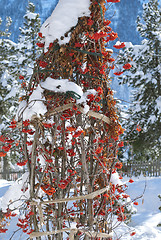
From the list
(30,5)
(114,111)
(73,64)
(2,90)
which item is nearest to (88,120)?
(114,111)

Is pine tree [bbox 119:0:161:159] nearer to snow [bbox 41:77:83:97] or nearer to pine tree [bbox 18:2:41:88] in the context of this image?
pine tree [bbox 18:2:41:88]

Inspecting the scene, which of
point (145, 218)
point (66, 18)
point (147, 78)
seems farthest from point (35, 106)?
point (147, 78)

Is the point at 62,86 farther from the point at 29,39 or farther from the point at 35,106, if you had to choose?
the point at 29,39

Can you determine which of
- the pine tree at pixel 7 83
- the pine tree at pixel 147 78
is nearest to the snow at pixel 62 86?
the pine tree at pixel 147 78

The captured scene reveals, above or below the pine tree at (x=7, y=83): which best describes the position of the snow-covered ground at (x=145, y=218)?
below

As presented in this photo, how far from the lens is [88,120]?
237 cm

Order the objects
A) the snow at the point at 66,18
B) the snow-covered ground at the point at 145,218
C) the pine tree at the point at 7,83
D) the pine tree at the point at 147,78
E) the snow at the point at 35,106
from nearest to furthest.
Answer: the snow at the point at 35,106, the snow at the point at 66,18, the snow-covered ground at the point at 145,218, the pine tree at the point at 147,78, the pine tree at the point at 7,83

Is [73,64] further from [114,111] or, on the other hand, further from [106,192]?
[106,192]

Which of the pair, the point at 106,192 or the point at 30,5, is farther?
the point at 30,5

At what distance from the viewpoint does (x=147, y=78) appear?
12703mm

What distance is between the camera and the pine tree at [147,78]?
12852 mm

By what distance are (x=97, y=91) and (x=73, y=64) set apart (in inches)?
13.3

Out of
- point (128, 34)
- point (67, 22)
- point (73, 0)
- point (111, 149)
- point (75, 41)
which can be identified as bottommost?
point (111, 149)

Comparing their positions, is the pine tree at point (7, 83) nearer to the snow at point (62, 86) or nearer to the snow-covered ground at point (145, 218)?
the snow-covered ground at point (145, 218)
